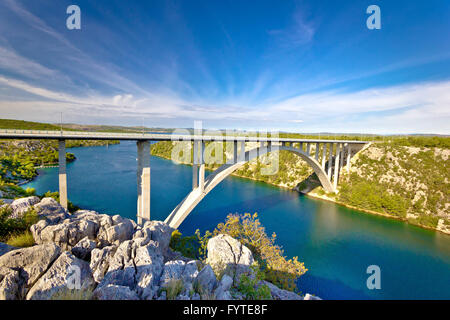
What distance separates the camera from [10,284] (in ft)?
10.3

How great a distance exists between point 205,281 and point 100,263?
2.35 meters

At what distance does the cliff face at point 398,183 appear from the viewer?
694 inches

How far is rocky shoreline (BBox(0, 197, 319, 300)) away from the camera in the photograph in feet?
10.6

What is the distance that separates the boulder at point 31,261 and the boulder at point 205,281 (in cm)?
284

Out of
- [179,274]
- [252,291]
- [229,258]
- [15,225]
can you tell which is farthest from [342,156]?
[15,225]

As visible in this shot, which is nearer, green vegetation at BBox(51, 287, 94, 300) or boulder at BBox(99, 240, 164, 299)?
green vegetation at BBox(51, 287, 94, 300)

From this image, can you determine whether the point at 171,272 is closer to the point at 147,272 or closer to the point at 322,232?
the point at 147,272

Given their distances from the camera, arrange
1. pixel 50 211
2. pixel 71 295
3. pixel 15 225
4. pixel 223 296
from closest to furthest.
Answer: pixel 71 295 → pixel 223 296 → pixel 15 225 → pixel 50 211

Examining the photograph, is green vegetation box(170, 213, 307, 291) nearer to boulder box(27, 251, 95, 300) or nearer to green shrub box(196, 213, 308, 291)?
green shrub box(196, 213, 308, 291)

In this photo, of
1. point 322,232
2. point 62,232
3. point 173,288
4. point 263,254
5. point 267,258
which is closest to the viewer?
point 173,288

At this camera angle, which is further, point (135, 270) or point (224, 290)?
point (135, 270)

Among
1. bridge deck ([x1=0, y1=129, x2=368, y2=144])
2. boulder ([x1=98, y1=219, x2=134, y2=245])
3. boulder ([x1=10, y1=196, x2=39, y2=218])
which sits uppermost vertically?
bridge deck ([x1=0, y1=129, x2=368, y2=144])

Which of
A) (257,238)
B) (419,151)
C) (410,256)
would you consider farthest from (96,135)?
(419,151)

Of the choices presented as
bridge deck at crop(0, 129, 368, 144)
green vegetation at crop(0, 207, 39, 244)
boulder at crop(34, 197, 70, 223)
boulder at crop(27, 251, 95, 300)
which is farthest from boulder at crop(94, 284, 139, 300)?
bridge deck at crop(0, 129, 368, 144)
